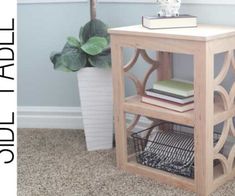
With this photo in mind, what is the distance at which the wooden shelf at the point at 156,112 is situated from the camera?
1834mm

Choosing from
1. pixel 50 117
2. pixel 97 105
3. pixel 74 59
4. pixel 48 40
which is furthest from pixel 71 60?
pixel 50 117

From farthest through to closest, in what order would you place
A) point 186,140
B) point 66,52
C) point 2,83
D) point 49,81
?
point 49,81, point 66,52, point 186,140, point 2,83

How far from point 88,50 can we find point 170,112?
509 mm

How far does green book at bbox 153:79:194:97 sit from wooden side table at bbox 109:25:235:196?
0.28 ft

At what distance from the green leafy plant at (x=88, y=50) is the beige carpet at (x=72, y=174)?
41 cm

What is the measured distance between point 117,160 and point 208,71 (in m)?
0.63

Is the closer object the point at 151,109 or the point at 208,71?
the point at 208,71

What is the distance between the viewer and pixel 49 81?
2668 millimetres

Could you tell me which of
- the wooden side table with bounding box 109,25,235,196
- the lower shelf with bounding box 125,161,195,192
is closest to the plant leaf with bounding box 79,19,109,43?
the wooden side table with bounding box 109,25,235,196

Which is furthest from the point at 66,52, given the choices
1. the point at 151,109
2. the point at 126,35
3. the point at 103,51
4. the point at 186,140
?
the point at 186,140

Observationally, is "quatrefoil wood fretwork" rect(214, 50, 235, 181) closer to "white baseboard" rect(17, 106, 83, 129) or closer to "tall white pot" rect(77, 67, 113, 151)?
"tall white pot" rect(77, 67, 113, 151)

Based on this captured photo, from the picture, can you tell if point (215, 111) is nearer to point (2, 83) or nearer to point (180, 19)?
point (180, 19)

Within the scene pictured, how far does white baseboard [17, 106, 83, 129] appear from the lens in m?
2.66

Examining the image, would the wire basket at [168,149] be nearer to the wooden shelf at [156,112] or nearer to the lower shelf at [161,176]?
the lower shelf at [161,176]
